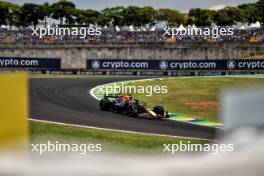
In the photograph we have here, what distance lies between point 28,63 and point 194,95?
577cm

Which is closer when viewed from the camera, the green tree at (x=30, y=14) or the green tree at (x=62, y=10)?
the green tree at (x=62, y=10)

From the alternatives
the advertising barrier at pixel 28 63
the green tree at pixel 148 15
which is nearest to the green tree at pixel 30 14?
the advertising barrier at pixel 28 63

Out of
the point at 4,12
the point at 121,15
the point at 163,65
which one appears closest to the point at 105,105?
the point at 163,65

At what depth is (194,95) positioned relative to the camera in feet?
35.6

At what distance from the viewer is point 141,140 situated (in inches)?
336

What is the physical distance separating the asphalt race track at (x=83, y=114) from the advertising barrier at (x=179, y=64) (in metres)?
2.20

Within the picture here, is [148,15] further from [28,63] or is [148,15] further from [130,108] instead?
[130,108]

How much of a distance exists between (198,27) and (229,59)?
1.43 m

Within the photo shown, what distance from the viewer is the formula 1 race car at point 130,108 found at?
380 inches

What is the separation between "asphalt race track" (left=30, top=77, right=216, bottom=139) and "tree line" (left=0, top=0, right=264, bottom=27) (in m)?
2.57

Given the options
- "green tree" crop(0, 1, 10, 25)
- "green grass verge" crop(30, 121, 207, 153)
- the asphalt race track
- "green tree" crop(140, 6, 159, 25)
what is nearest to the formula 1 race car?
the asphalt race track

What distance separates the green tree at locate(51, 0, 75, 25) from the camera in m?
13.5

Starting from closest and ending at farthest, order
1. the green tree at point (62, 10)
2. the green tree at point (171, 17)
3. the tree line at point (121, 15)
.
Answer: the green tree at point (62, 10), the tree line at point (121, 15), the green tree at point (171, 17)

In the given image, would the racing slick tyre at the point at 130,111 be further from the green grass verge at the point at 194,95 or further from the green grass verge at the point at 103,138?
the green grass verge at the point at 103,138
